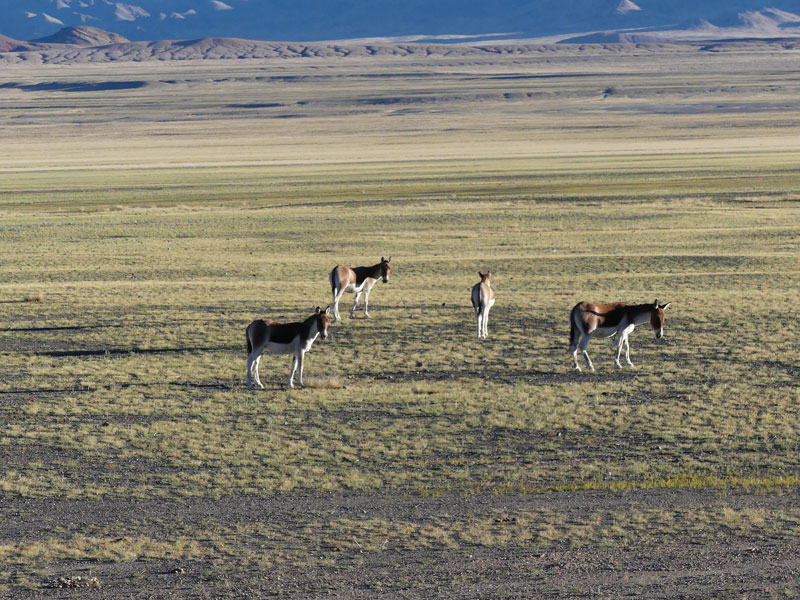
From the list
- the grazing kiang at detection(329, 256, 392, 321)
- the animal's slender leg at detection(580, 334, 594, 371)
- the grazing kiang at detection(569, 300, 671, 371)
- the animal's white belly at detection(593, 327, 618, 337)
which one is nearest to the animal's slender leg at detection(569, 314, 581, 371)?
the grazing kiang at detection(569, 300, 671, 371)

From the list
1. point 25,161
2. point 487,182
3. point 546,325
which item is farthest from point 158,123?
point 546,325

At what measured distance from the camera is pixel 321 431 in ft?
50.7

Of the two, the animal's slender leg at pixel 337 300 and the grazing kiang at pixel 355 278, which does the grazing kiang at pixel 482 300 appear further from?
the animal's slender leg at pixel 337 300

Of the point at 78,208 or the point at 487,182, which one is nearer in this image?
the point at 78,208

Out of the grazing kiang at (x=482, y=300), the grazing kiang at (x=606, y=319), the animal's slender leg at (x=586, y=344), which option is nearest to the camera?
the grazing kiang at (x=606, y=319)

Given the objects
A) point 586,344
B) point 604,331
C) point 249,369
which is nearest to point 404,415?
point 249,369

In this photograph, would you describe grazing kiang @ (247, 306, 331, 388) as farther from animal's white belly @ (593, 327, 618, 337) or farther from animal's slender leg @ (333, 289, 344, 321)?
animal's slender leg @ (333, 289, 344, 321)

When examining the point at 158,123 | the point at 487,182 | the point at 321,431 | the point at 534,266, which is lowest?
the point at 321,431

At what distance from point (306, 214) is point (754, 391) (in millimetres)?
37115

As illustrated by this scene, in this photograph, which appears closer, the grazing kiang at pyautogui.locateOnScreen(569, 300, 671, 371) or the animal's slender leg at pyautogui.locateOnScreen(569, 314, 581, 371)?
the grazing kiang at pyautogui.locateOnScreen(569, 300, 671, 371)

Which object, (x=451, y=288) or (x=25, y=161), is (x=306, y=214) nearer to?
(x=451, y=288)

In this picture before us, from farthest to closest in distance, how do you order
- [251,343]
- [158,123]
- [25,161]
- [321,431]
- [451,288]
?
1. [158,123]
2. [25,161]
3. [451,288]
4. [251,343]
5. [321,431]

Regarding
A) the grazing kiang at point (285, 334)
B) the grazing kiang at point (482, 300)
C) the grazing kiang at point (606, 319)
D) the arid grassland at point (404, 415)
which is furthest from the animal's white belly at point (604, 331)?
the grazing kiang at point (285, 334)

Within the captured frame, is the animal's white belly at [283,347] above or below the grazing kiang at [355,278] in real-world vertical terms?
below
